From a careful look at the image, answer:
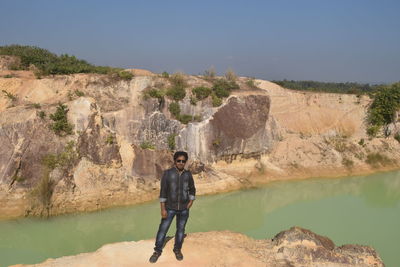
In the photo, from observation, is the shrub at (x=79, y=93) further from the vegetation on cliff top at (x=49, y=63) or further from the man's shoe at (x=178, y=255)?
the man's shoe at (x=178, y=255)

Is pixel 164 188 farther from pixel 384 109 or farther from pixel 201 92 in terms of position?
pixel 384 109

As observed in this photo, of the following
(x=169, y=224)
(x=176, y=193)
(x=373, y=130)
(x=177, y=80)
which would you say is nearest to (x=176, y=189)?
(x=176, y=193)

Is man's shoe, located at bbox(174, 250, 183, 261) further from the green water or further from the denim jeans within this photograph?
the green water

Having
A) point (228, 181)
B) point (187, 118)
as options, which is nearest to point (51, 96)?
point (187, 118)

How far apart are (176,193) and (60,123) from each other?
9587 mm

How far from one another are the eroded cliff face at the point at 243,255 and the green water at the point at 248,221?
2666 mm

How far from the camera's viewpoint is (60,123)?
14.1 meters

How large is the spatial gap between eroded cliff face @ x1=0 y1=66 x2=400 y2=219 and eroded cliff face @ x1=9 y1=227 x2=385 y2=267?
6.46m

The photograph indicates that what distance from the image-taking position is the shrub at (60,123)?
46.0ft

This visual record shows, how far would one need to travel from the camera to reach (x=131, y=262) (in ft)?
21.4

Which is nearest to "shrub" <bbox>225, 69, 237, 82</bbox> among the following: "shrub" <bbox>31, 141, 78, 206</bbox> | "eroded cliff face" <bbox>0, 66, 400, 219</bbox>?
"eroded cliff face" <bbox>0, 66, 400, 219</bbox>

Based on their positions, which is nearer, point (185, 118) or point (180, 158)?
point (180, 158)

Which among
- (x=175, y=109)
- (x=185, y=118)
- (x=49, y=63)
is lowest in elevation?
(x=185, y=118)

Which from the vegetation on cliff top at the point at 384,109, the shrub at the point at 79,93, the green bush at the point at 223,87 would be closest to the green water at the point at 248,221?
the green bush at the point at 223,87
